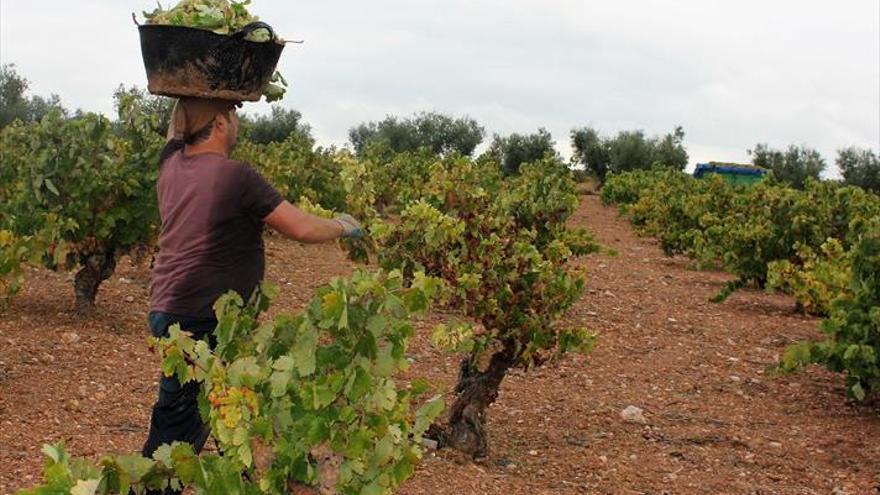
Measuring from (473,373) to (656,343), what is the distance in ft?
16.1

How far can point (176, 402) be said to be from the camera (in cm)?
484

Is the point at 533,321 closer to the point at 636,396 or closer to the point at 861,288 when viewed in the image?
the point at 636,396

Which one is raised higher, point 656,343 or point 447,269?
point 447,269

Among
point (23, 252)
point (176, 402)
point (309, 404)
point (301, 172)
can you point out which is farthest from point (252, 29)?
point (301, 172)

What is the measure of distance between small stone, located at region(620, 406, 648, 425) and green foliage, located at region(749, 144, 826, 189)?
55.7 metres

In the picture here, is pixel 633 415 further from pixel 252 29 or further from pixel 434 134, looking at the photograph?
pixel 434 134

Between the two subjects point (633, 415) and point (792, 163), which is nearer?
point (633, 415)

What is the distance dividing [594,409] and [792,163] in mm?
58195

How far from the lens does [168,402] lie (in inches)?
191

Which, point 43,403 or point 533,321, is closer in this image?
point 533,321

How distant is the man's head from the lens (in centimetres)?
484

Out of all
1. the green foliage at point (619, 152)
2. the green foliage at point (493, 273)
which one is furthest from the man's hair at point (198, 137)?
the green foliage at point (619, 152)

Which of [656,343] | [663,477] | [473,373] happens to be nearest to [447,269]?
[473,373]

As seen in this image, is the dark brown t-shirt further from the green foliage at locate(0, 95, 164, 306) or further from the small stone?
the green foliage at locate(0, 95, 164, 306)
